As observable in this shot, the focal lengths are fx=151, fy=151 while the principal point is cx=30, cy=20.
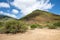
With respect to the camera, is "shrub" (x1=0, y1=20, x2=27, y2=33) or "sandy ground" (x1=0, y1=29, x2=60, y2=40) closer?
"sandy ground" (x1=0, y1=29, x2=60, y2=40)

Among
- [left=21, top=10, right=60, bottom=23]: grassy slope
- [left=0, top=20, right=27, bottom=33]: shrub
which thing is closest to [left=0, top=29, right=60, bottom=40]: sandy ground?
[left=0, top=20, right=27, bottom=33]: shrub

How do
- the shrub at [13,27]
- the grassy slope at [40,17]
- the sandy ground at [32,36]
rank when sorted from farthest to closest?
the grassy slope at [40,17], the shrub at [13,27], the sandy ground at [32,36]

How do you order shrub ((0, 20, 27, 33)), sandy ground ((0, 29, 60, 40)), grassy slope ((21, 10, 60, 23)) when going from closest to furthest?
sandy ground ((0, 29, 60, 40)) < shrub ((0, 20, 27, 33)) < grassy slope ((21, 10, 60, 23))

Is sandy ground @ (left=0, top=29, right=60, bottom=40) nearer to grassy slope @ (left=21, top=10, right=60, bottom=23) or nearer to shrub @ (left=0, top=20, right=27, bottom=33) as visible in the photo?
shrub @ (left=0, top=20, right=27, bottom=33)

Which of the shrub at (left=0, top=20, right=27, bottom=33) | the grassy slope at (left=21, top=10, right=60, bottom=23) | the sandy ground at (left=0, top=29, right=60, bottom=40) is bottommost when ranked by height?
the sandy ground at (left=0, top=29, right=60, bottom=40)

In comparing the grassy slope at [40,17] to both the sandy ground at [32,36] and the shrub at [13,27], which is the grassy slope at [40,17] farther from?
the sandy ground at [32,36]

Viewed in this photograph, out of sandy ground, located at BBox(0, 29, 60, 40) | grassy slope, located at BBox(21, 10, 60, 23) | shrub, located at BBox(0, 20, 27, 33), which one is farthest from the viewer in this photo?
grassy slope, located at BBox(21, 10, 60, 23)

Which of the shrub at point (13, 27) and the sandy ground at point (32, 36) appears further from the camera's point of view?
the shrub at point (13, 27)

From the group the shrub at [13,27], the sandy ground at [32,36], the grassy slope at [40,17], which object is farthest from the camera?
the grassy slope at [40,17]

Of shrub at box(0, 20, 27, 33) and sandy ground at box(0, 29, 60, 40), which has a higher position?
shrub at box(0, 20, 27, 33)

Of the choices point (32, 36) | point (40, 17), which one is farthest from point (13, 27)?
point (40, 17)

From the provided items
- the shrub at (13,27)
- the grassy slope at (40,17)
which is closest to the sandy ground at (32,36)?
the shrub at (13,27)

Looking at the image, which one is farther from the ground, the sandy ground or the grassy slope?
the grassy slope

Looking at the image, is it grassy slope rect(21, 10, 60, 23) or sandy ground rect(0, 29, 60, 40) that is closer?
sandy ground rect(0, 29, 60, 40)
